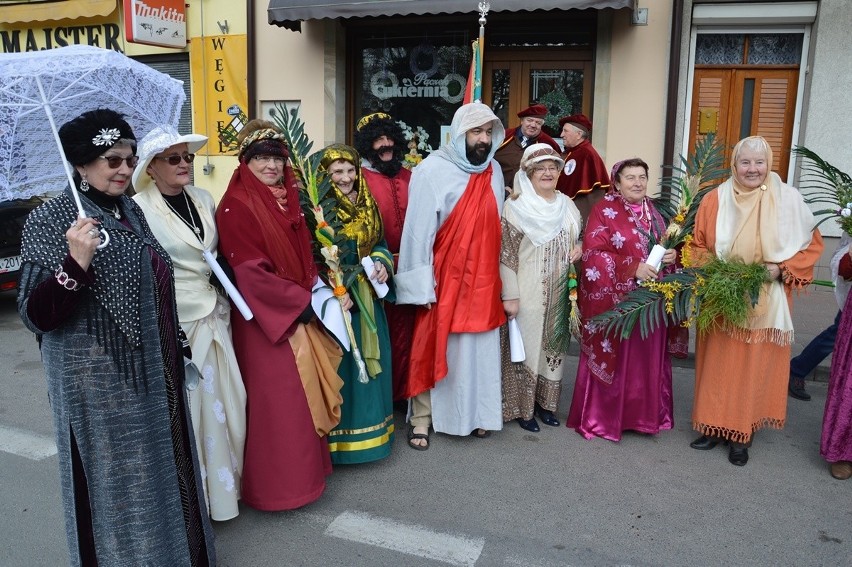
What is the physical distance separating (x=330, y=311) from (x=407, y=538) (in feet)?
3.79

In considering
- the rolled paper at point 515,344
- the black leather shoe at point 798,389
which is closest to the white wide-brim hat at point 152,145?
the rolled paper at point 515,344

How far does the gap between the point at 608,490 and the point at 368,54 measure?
24.0 ft

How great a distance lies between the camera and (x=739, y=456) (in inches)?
148

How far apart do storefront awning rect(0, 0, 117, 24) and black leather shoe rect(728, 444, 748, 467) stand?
33.2ft

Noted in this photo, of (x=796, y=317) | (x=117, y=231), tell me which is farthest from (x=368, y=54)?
(x=117, y=231)

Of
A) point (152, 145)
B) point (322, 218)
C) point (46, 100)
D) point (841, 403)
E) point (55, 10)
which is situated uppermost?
point (55, 10)

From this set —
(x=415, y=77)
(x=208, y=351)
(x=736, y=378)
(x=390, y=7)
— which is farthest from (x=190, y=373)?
(x=415, y=77)

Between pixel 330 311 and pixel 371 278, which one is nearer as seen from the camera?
pixel 330 311

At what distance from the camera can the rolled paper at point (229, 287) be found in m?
2.92

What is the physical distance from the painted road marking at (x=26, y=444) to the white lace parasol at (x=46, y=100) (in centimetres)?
225

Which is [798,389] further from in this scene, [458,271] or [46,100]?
[46,100]

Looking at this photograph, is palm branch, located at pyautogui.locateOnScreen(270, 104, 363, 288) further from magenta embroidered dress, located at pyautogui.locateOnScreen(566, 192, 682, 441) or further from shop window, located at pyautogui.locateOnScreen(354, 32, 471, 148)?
shop window, located at pyautogui.locateOnScreen(354, 32, 471, 148)

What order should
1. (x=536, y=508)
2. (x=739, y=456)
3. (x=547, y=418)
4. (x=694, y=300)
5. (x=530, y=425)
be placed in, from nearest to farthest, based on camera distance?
1. (x=536, y=508)
2. (x=694, y=300)
3. (x=739, y=456)
4. (x=530, y=425)
5. (x=547, y=418)

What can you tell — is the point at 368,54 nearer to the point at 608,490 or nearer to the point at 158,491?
the point at 608,490
